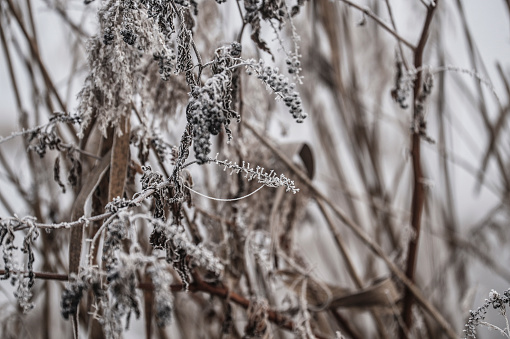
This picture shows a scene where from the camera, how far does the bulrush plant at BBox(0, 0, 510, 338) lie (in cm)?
31

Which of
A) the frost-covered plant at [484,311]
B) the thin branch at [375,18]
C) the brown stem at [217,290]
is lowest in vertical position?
the frost-covered plant at [484,311]

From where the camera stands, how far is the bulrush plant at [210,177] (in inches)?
12.3

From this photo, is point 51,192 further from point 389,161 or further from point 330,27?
point 389,161

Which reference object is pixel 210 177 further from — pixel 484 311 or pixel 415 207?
pixel 484 311

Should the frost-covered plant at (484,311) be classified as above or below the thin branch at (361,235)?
below

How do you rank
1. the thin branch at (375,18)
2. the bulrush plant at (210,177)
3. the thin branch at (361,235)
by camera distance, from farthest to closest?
the thin branch at (361,235) < the thin branch at (375,18) < the bulrush plant at (210,177)

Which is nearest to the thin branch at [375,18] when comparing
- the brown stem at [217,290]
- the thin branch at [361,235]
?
the thin branch at [361,235]

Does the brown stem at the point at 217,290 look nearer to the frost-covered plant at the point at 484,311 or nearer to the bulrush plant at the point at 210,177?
the bulrush plant at the point at 210,177

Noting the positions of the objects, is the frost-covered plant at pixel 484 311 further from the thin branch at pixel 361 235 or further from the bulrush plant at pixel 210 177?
the thin branch at pixel 361 235

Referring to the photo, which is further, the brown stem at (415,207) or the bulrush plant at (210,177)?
the brown stem at (415,207)

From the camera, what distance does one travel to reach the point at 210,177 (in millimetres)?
693

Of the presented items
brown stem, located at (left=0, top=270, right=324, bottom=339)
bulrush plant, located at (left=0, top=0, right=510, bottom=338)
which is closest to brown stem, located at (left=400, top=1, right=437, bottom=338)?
bulrush plant, located at (left=0, top=0, right=510, bottom=338)

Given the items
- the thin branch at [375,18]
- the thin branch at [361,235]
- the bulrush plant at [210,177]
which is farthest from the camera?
the thin branch at [361,235]

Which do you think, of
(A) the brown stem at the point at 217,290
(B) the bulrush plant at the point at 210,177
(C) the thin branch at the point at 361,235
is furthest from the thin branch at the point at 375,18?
(A) the brown stem at the point at 217,290
